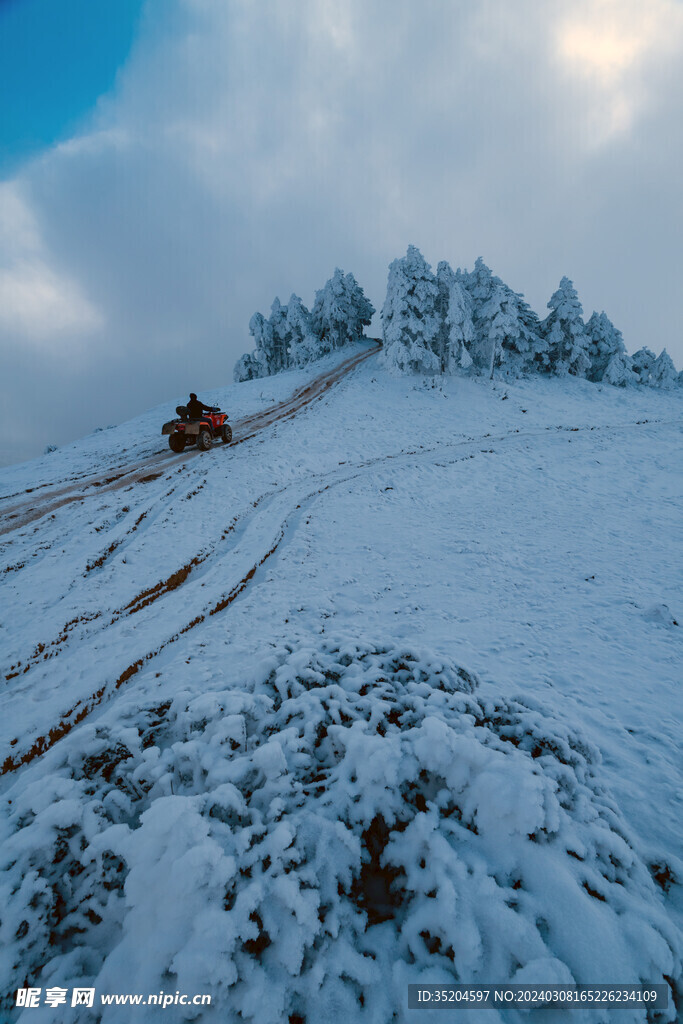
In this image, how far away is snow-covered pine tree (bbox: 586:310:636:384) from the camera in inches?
1430

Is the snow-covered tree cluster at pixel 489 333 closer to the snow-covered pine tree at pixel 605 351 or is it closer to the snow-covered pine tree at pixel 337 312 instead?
the snow-covered pine tree at pixel 605 351

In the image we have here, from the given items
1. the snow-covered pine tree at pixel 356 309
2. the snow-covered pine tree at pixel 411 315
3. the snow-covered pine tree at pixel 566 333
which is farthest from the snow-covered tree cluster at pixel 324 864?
the snow-covered pine tree at pixel 356 309

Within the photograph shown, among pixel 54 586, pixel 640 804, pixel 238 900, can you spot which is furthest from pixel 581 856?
pixel 54 586

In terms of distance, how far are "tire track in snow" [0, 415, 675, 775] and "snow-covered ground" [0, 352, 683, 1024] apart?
0.04 m

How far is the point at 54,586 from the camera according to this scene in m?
6.12

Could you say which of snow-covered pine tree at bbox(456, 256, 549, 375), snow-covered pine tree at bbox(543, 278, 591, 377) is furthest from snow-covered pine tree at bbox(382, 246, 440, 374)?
snow-covered pine tree at bbox(543, 278, 591, 377)

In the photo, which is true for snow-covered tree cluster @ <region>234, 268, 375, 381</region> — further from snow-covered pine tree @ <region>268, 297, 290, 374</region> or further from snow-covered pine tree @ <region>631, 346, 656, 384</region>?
snow-covered pine tree @ <region>631, 346, 656, 384</region>

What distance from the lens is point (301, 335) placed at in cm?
4891

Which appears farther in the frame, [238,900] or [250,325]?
[250,325]

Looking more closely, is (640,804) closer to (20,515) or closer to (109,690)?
(109,690)

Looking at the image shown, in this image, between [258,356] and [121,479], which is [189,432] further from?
[258,356]

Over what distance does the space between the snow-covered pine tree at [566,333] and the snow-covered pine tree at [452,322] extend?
10105 mm

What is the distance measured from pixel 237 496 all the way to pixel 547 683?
8.05 m

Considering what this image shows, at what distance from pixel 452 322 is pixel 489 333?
13.4 ft
